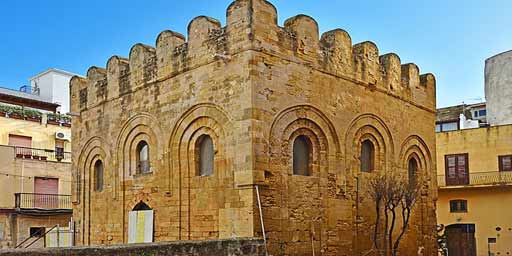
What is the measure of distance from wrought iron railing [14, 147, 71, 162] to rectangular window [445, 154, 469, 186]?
757 inches

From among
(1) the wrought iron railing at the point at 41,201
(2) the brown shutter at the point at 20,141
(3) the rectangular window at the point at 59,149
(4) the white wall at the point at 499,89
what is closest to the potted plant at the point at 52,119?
(3) the rectangular window at the point at 59,149

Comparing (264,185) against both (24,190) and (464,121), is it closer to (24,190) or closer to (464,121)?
(24,190)

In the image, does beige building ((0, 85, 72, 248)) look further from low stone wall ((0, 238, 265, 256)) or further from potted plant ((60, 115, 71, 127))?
low stone wall ((0, 238, 265, 256))

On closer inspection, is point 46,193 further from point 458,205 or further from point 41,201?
point 458,205

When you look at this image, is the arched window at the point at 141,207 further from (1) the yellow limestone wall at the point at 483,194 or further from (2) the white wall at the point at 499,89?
(2) the white wall at the point at 499,89

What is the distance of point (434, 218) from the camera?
21562mm

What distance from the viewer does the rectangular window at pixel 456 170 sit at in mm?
28188

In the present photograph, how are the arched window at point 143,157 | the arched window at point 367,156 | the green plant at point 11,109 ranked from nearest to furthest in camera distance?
1. the arched window at point 143,157
2. the arched window at point 367,156
3. the green plant at point 11,109

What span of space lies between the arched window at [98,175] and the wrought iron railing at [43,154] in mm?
10342

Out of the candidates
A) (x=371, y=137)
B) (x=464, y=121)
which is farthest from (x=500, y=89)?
(x=371, y=137)

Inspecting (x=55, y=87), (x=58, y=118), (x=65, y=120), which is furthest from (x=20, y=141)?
(x=55, y=87)

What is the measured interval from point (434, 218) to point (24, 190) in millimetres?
18534

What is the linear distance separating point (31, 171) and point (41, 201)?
1522 millimetres

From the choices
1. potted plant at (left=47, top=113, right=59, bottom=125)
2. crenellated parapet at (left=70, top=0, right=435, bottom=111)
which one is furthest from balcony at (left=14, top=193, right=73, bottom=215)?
crenellated parapet at (left=70, top=0, right=435, bottom=111)
